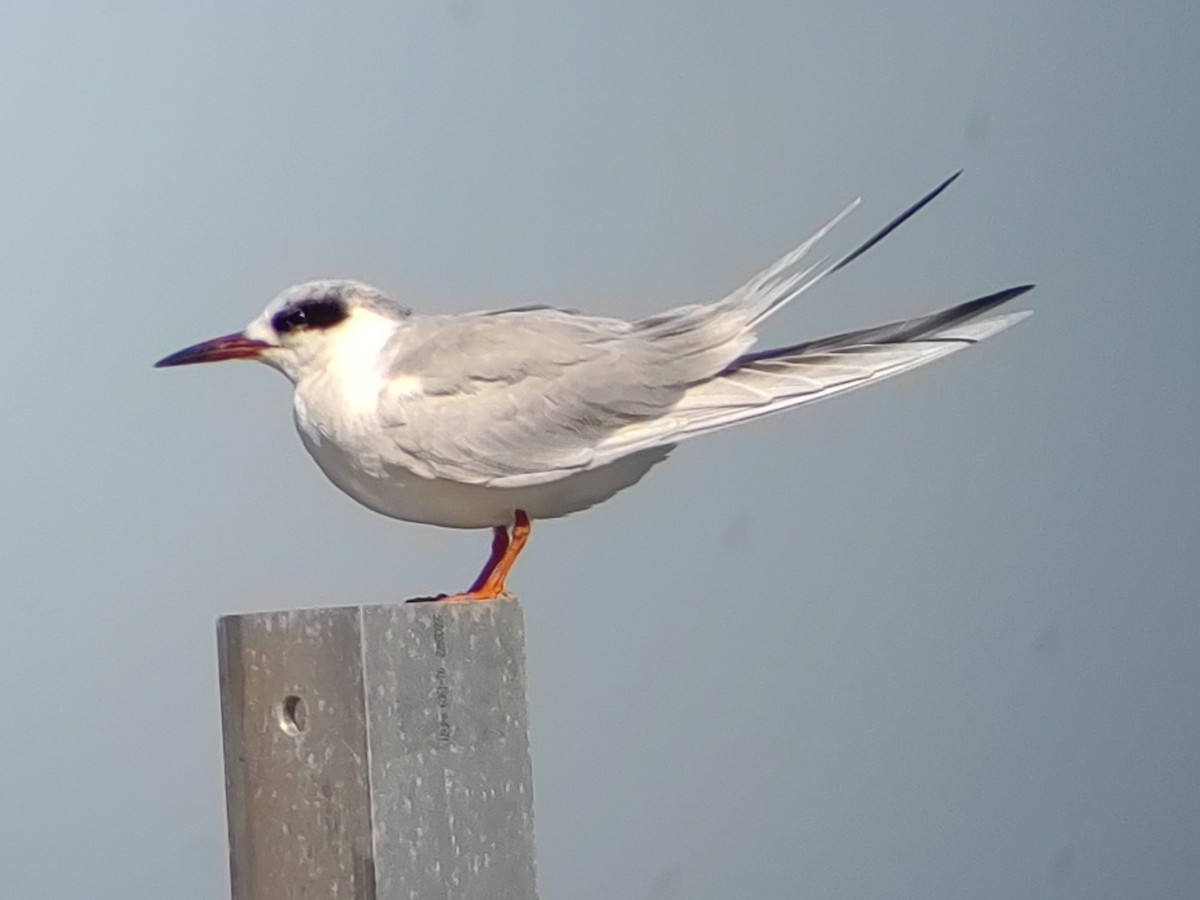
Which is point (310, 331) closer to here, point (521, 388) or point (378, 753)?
point (521, 388)

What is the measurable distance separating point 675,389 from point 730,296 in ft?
0.82

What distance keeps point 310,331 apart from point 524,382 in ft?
1.31

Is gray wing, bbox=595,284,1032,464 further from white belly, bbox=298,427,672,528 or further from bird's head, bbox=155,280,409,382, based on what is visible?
bird's head, bbox=155,280,409,382

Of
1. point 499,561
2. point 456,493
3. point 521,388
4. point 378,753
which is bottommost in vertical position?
point 378,753

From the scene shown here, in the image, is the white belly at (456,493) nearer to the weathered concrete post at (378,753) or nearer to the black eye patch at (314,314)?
the black eye patch at (314,314)

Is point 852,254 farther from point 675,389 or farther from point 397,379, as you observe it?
point 397,379

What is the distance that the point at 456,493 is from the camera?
10.3 ft

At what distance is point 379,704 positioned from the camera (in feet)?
8.37

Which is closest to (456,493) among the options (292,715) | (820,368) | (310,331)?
(310,331)

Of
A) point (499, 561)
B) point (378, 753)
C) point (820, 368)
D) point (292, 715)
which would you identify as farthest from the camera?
point (820, 368)

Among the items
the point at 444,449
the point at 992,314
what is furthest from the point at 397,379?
the point at 992,314

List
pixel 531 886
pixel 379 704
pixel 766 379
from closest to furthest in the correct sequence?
pixel 379 704 → pixel 531 886 → pixel 766 379

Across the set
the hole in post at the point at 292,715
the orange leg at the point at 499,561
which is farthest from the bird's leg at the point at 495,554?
the hole in post at the point at 292,715

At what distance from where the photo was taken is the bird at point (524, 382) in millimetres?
3088
